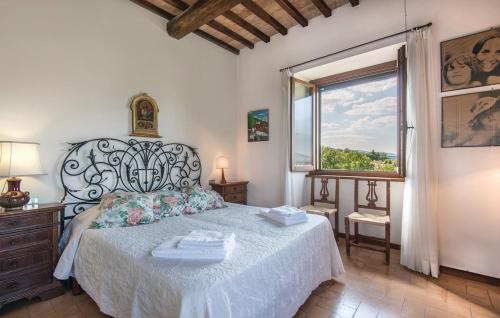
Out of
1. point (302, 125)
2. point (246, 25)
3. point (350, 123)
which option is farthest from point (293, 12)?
point (350, 123)

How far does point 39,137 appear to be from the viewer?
2209mm

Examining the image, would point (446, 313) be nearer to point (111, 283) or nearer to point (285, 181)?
point (285, 181)

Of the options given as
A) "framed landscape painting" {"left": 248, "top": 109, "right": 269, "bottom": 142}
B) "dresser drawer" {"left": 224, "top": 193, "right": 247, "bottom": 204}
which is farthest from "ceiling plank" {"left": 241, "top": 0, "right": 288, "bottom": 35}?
"dresser drawer" {"left": 224, "top": 193, "right": 247, "bottom": 204}

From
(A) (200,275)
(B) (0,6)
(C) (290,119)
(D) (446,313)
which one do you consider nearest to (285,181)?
(C) (290,119)

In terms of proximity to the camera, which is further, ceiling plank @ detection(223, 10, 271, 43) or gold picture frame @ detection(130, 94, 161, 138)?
ceiling plank @ detection(223, 10, 271, 43)

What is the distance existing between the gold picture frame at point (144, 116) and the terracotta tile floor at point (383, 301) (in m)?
A: 1.74

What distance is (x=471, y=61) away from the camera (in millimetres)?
2264

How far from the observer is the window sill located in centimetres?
301

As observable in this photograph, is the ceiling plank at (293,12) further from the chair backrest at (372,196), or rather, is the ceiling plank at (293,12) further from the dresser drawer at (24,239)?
the dresser drawer at (24,239)

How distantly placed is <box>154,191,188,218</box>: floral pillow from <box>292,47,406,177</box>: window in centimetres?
166

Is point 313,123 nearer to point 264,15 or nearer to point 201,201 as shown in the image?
point 264,15

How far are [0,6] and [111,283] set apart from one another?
2.51 m

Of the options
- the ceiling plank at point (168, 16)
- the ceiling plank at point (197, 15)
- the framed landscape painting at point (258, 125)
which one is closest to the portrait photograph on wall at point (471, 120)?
the framed landscape painting at point (258, 125)

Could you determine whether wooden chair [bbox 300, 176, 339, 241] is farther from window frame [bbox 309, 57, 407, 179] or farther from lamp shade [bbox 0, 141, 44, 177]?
lamp shade [bbox 0, 141, 44, 177]
